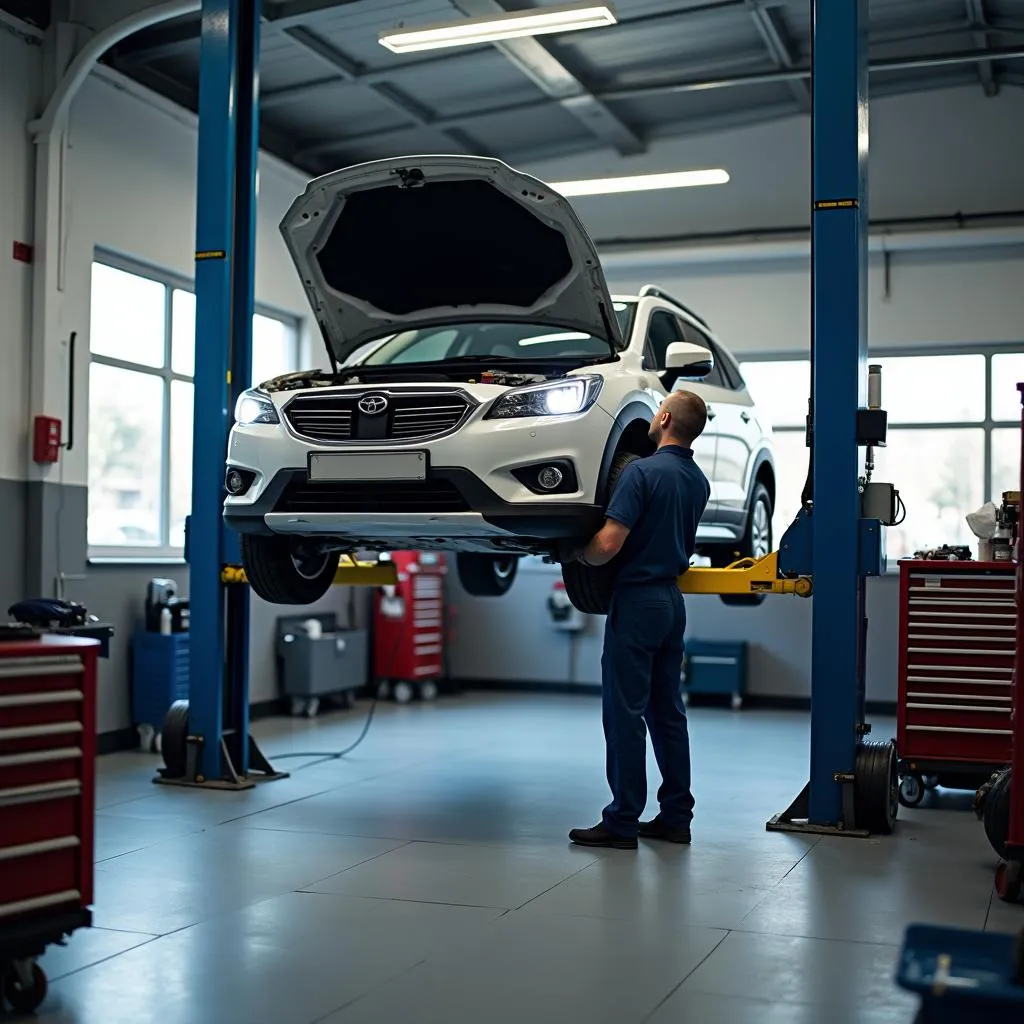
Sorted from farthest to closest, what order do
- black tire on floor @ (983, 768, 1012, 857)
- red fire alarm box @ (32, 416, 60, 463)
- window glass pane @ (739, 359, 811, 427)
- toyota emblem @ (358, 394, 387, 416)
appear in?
window glass pane @ (739, 359, 811, 427), red fire alarm box @ (32, 416, 60, 463), toyota emblem @ (358, 394, 387, 416), black tire on floor @ (983, 768, 1012, 857)

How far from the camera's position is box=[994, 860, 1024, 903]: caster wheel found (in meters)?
3.90

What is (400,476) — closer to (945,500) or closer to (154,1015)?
(154,1015)

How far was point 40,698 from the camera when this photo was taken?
302 cm

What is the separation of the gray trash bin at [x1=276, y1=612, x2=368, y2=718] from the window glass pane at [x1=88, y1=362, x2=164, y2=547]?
4.79 ft

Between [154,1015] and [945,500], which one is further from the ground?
[945,500]

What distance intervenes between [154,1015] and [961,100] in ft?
31.0

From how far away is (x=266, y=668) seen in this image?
374 inches

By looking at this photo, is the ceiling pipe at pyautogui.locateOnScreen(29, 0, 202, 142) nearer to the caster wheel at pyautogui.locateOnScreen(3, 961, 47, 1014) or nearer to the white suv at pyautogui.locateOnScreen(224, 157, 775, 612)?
the white suv at pyautogui.locateOnScreen(224, 157, 775, 612)

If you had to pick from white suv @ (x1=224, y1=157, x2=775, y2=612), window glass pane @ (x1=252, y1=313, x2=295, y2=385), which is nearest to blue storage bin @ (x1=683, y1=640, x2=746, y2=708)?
window glass pane @ (x1=252, y1=313, x2=295, y2=385)

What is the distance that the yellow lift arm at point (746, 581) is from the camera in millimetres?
5344

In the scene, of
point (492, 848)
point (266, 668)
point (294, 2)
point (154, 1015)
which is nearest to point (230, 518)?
point (492, 848)

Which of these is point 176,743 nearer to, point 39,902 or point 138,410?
point 138,410

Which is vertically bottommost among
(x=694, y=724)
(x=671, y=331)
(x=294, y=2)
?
(x=694, y=724)

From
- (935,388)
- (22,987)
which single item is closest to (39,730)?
(22,987)
